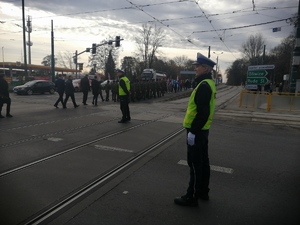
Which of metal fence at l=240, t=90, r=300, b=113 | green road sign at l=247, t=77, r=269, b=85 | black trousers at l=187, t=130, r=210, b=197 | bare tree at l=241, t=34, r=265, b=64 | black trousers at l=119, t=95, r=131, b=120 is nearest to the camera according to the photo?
black trousers at l=187, t=130, r=210, b=197

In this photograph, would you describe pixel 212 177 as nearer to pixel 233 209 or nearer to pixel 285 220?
pixel 233 209

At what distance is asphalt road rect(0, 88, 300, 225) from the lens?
3.42 metres

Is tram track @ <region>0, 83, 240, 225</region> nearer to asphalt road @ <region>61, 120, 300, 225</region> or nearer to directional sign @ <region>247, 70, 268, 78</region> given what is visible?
asphalt road @ <region>61, 120, 300, 225</region>

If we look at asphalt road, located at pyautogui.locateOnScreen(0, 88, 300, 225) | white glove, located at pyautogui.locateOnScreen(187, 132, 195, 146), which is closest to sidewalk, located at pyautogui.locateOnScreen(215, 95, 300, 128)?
asphalt road, located at pyautogui.locateOnScreen(0, 88, 300, 225)

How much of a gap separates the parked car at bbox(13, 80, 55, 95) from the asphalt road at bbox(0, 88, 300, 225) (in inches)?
655

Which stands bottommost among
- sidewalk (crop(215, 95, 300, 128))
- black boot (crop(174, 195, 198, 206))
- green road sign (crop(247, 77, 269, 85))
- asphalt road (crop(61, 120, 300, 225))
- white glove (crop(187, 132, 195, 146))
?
sidewalk (crop(215, 95, 300, 128))

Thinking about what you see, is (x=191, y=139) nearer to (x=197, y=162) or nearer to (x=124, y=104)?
(x=197, y=162)

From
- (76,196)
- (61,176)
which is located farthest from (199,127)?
(61,176)

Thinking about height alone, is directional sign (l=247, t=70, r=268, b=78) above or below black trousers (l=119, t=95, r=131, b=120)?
above

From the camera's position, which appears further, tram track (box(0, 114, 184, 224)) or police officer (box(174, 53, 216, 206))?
police officer (box(174, 53, 216, 206))

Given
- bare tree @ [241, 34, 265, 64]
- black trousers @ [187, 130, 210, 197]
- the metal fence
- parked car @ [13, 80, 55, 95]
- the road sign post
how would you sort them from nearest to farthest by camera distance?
1. black trousers @ [187, 130, 210, 197]
2. the metal fence
3. the road sign post
4. parked car @ [13, 80, 55, 95]
5. bare tree @ [241, 34, 265, 64]

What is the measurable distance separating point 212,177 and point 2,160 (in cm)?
399

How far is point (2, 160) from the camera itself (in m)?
5.23

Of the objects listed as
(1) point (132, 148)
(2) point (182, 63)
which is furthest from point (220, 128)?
(2) point (182, 63)
